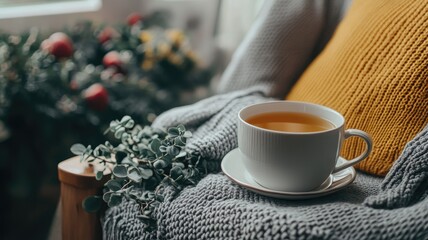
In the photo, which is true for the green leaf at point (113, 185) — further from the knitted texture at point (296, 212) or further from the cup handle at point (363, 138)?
the cup handle at point (363, 138)

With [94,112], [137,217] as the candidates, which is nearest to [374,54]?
[137,217]

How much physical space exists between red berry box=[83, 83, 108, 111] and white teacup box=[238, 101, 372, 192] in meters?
0.57

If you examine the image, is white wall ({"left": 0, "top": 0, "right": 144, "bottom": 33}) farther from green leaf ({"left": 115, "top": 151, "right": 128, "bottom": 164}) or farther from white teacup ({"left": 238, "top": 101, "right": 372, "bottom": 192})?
white teacup ({"left": 238, "top": 101, "right": 372, "bottom": 192})

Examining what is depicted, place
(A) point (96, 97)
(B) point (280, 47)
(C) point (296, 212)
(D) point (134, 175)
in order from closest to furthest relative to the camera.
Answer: (C) point (296, 212), (D) point (134, 175), (B) point (280, 47), (A) point (96, 97)

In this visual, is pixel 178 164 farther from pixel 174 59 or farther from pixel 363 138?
pixel 174 59

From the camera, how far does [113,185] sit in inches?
28.8

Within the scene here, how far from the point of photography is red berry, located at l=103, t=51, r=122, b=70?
4.31 ft

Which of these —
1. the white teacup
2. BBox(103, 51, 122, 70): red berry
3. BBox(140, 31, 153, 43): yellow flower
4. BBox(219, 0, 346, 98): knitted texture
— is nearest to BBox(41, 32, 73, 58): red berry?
BBox(103, 51, 122, 70): red berry

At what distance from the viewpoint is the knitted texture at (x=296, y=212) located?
23.6 inches

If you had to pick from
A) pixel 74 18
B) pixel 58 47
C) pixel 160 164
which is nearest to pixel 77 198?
pixel 160 164

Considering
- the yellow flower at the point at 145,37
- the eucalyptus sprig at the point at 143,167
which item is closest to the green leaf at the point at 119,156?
the eucalyptus sprig at the point at 143,167

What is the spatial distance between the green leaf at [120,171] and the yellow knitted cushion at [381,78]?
0.34 metres

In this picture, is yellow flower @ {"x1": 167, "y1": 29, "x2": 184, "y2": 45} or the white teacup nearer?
the white teacup

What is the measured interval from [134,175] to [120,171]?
0.07ft
